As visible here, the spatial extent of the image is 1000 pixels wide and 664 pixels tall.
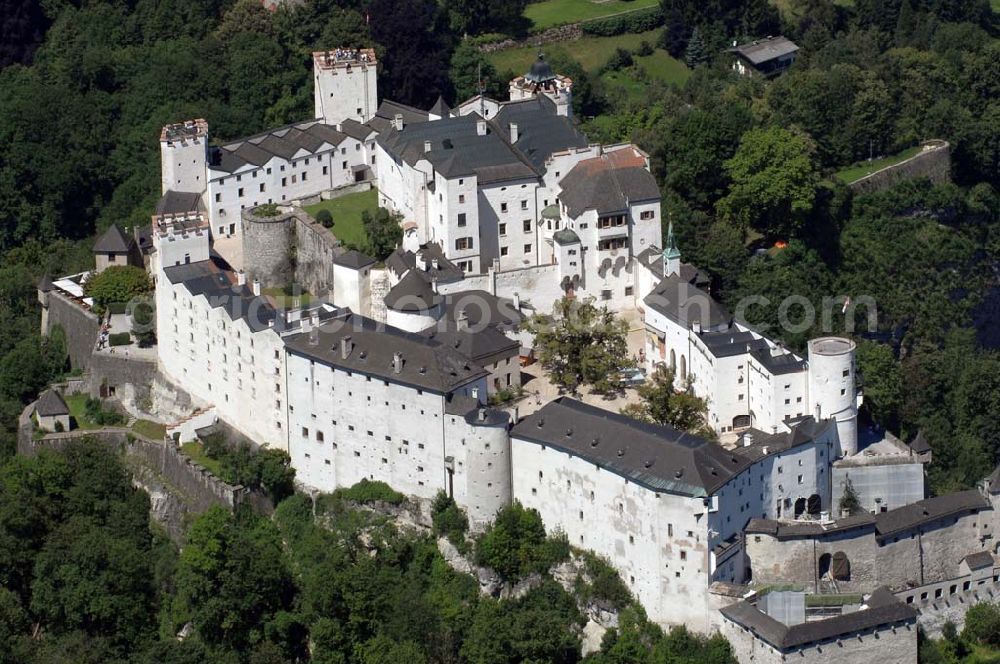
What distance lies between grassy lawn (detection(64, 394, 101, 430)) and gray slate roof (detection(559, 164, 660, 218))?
69.5ft

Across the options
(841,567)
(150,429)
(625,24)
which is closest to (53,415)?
(150,429)

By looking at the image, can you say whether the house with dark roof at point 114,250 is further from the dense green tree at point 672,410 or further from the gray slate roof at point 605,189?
the dense green tree at point 672,410

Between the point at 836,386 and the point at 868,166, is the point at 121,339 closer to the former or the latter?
the point at 836,386

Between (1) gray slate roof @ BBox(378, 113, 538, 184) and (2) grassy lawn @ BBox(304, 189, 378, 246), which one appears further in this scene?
(2) grassy lawn @ BBox(304, 189, 378, 246)

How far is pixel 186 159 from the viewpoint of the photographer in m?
101

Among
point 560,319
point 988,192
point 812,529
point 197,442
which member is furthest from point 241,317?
point 988,192

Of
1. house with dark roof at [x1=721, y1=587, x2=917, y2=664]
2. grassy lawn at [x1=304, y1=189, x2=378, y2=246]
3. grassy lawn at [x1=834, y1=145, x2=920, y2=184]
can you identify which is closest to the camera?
house with dark roof at [x1=721, y1=587, x2=917, y2=664]

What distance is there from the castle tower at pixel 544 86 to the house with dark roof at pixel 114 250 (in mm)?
17994

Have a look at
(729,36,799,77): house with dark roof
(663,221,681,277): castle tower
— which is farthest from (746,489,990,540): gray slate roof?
(729,36,799,77): house with dark roof

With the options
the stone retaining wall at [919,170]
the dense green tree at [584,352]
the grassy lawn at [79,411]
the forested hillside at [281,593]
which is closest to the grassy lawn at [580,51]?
the stone retaining wall at [919,170]

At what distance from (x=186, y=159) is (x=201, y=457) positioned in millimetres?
15187

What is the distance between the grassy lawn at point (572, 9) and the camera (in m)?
126

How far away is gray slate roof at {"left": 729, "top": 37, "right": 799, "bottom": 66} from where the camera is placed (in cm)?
12050

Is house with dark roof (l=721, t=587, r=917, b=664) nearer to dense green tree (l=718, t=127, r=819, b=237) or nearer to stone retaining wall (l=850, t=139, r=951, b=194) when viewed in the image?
dense green tree (l=718, t=127, r=819, b=237)
